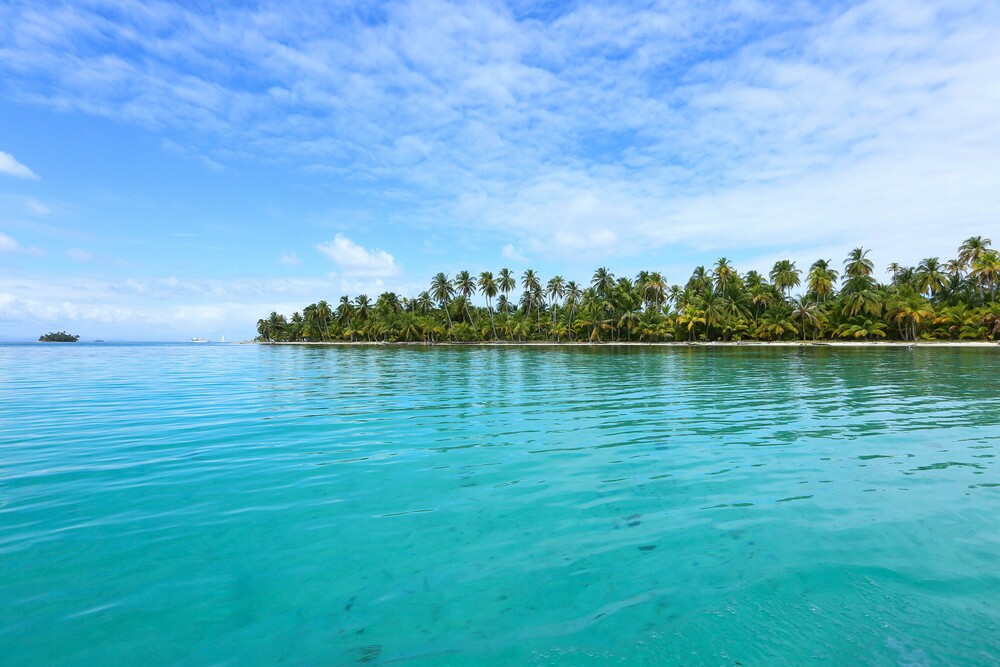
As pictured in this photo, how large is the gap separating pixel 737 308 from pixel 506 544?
357 feet

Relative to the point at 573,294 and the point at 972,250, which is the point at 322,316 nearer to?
the point at 573,294

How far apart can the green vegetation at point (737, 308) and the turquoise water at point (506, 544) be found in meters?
91.4

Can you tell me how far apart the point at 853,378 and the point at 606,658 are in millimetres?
32813

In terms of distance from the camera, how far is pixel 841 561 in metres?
6.16

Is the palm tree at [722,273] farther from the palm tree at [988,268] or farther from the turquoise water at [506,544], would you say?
the turquoise water at [506,544]

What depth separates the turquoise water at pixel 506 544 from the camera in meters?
4.71

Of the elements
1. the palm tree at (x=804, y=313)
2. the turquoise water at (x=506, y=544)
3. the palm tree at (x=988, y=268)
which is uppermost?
the palm tree at (x=988, y=268)

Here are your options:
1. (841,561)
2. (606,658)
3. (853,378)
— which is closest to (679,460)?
(841,561)

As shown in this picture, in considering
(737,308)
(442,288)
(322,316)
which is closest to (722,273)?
(737,308)

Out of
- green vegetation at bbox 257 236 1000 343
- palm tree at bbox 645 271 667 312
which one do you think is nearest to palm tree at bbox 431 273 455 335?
green vegetation at bbox 257 236 1000 343

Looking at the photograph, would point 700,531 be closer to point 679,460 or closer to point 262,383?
point 679,460

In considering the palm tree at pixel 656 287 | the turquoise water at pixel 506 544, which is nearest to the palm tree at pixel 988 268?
the palm tree at pixel 656 287

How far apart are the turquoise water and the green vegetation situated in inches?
3597

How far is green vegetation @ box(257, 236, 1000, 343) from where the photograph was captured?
8812 cm
